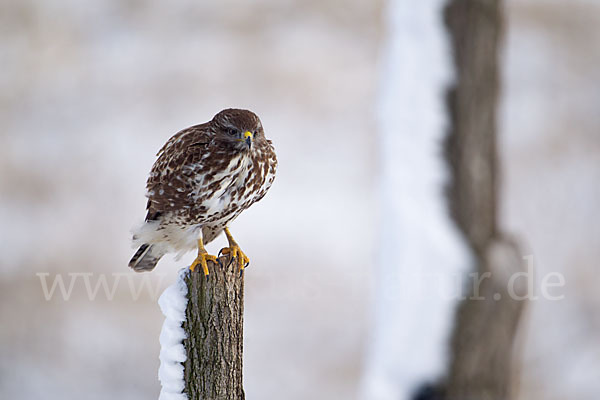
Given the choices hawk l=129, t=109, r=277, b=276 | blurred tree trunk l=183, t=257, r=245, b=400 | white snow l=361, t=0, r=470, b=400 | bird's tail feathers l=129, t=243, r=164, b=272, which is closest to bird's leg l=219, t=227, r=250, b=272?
hawk l=129, t=109, r=277, b=276

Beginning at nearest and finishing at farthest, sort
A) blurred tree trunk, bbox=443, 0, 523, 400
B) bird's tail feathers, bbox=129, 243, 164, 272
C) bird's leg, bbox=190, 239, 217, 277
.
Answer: blurred tree trunk, bbox=443, 0, 523, 400, bird's leg, bbox=190, 239, 217, 277, bird's tail feathers, bbox=129, 243, 164, 272

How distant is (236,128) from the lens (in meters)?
2.35

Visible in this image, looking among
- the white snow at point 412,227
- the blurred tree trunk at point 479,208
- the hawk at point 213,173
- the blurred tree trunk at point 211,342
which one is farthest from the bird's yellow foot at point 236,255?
the blurred tree trunk at point 479,208

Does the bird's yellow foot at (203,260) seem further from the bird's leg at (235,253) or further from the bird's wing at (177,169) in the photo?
the bird's wing at (177,169)

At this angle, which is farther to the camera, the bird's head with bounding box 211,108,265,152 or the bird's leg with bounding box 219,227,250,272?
the bird's leg with bounding box 219,227,250,272

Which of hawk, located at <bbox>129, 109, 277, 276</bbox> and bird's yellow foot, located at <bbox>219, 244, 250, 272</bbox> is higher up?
hawk, located at <bbox>129, 109, 277, 276</bbox>

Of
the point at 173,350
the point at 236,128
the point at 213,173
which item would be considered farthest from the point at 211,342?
the point at 236,128

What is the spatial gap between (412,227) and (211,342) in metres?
0.77

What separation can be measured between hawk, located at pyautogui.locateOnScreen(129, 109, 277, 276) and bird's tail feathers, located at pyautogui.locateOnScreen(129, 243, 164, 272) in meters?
0.33

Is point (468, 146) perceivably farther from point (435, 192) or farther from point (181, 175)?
point (181, 175)

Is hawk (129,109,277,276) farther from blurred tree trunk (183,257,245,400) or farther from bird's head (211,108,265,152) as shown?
blurred tree trunk (183,257,245,400)

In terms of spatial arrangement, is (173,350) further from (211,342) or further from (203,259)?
(203,259)

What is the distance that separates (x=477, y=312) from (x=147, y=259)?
154 centimetres

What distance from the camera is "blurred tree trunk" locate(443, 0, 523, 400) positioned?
7.09 ft
